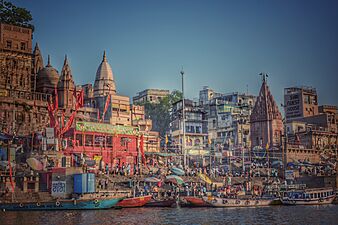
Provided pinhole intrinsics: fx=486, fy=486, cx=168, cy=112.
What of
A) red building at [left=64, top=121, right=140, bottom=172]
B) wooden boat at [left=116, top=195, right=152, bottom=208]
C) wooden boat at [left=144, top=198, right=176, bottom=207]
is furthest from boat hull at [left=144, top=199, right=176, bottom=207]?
red building at [left=64, top=121, right=140, bottom=172]

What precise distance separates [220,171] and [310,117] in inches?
1177

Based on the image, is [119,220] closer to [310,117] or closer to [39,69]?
[39,69]

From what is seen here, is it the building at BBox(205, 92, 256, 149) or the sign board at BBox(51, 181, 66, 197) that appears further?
the building at BBox(205, 92, 256, 149)

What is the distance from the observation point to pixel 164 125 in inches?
3622

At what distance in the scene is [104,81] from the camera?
79.2m

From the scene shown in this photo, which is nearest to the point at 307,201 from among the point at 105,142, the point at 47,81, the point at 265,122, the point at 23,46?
the point at 105,142

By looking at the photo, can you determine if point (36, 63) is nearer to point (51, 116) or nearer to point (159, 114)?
point (51, 116)

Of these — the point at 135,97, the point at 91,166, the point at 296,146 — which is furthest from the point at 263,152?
the point at 135,97

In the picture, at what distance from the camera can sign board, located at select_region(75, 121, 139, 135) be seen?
5560cm

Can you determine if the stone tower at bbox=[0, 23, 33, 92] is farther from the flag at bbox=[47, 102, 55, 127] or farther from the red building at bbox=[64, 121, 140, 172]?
the red building at bbox=[64, 121, 140, 172]

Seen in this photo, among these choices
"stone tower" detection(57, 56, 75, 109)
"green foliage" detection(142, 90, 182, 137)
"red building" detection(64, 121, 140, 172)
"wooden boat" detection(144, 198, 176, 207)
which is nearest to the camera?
"wooden boat" detection(144, 198, 176, 207)

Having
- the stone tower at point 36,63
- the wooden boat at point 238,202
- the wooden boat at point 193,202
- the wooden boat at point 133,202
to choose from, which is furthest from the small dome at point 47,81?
the wooden boat at point 238,202

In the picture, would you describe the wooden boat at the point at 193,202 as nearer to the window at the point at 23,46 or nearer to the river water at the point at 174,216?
the river water at the point at 174,216

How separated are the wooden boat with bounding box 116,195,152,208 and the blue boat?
64cm
